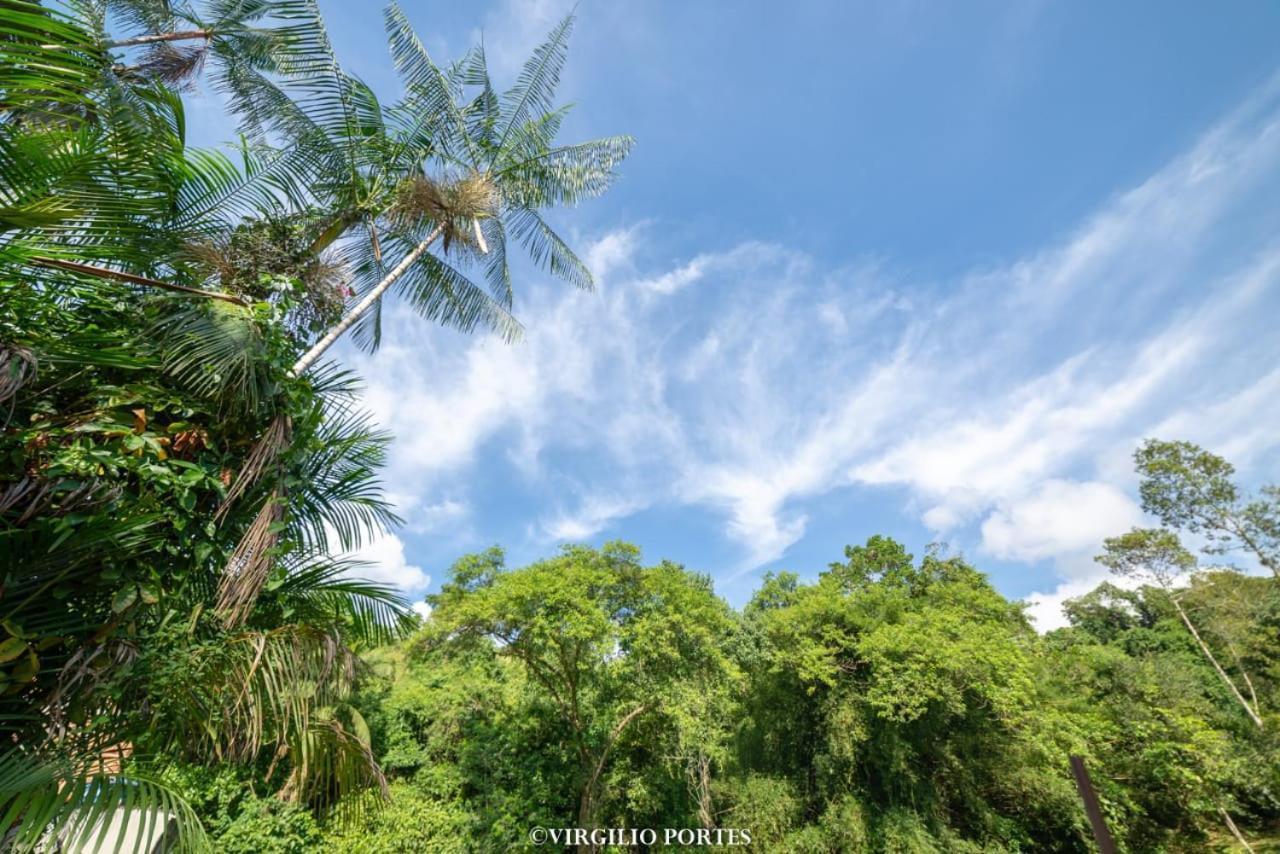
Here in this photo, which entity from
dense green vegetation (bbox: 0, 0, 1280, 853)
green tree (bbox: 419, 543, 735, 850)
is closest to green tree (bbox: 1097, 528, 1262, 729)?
dense green vegetation (bbox: 0, 0, 1280, 853)

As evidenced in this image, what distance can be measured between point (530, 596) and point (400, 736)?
574 centimetres

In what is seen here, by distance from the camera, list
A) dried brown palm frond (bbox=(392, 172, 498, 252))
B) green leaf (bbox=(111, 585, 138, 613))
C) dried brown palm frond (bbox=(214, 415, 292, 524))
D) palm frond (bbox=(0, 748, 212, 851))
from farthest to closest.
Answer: dried brown palm frond (bbox=(392, 172, 498, 252))
dried brown palm frond (bbox=(214, 415, 292, 524))
green leaf (bbox=(111, 585, 138, 613))
palm frond (bbox=(0, 748, 212, 851))

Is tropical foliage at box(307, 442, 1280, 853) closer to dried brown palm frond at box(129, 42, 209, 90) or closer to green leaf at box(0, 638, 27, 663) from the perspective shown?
green leaf at box(0, 638, 27, 663)

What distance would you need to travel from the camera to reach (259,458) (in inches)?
110

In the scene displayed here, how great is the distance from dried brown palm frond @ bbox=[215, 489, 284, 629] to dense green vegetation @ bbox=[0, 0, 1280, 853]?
0.02m

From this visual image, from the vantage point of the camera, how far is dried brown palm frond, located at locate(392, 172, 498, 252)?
194 inches

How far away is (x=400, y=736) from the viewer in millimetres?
11039

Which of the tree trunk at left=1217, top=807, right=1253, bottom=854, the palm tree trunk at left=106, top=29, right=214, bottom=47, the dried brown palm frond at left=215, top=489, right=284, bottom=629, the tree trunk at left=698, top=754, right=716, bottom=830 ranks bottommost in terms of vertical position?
the tree trunk at left=1217, top=807, right=1253, bottom=854

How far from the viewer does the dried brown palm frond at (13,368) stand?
195cm

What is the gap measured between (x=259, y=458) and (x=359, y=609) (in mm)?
1307

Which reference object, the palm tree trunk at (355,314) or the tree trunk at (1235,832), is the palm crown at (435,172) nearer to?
the palm tree trunk at (355,314)

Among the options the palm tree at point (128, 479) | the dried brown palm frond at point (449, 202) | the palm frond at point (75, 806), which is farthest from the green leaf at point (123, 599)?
the dried brown palm frond at point (449, 202)

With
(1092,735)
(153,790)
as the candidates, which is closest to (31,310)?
(153,790)

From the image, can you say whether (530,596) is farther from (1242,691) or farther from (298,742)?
(1242,691)
